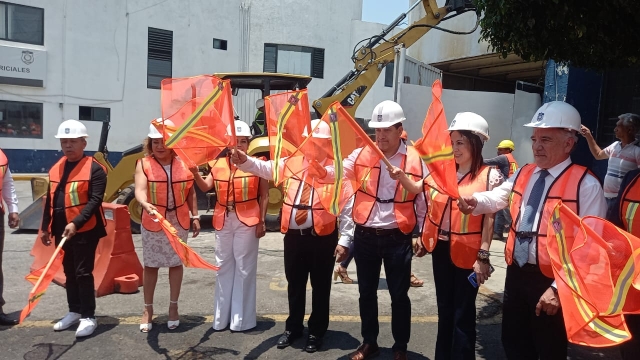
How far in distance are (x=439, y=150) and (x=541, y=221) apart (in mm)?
688

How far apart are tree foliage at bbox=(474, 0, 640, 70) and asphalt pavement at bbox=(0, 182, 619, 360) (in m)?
2.46

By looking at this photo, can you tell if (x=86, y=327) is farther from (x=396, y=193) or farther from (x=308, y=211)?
(x=396, y=193)

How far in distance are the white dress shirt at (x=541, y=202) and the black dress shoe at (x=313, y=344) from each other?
1814 millimetres

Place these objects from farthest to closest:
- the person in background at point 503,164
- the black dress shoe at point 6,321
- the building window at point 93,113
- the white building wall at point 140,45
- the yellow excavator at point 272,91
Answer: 1. the building window at point 93,113
2. the white building wall at point 140,45
3. the yellow excavator at point 272,91
4. the person in background at point 503,164
5. the black dress shoe at point 6,321

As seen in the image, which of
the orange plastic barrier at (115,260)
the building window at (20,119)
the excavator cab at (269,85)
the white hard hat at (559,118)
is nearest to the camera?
the white hard hat at (559,118)

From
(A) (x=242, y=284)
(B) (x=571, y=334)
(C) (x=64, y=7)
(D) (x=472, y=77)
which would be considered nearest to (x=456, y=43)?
(D) (x=472, y=77)

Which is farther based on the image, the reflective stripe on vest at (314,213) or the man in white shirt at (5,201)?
the man in white shirt at (5,201)

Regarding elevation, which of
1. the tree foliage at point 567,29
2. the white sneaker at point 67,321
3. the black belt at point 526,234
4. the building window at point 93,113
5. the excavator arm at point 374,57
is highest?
the excavator arm at point 374,57

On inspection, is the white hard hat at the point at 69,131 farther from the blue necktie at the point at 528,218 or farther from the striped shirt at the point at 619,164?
the striped shirt at the point at 619,164

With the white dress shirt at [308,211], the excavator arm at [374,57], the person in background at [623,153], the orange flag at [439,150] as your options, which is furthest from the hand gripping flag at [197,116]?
the excavator arm at [374,57]

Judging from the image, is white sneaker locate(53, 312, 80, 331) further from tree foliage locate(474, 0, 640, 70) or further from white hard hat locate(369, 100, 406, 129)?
tree foliage locate(474, 0, 640, 70)

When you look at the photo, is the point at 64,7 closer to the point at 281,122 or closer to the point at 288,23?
the point at 288,23

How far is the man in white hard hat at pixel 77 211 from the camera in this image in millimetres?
4117

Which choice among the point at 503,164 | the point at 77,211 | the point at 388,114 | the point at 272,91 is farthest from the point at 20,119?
the point at 388,114
